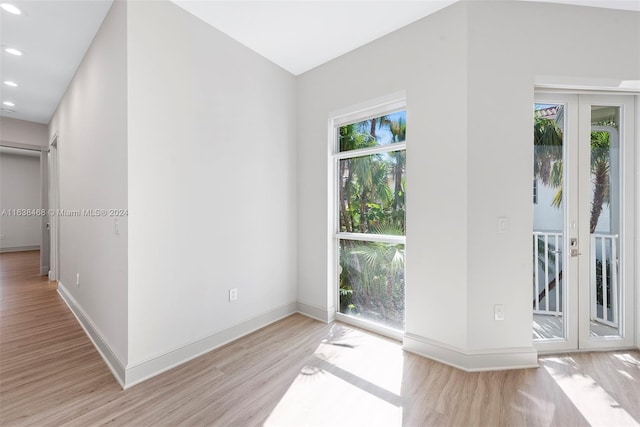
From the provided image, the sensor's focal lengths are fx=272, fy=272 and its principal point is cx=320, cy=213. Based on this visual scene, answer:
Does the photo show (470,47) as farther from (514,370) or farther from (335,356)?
(335,356)

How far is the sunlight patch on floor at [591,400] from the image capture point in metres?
1.59

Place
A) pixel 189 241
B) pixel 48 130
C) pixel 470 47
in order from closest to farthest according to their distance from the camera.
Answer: pixel 470 47
pixel 189 241
pixel 48 130

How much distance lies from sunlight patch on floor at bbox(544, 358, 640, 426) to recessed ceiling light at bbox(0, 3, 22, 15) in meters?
4.88

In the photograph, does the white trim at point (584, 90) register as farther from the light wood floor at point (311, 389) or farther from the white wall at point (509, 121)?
the light wood floor at point (311, 389)

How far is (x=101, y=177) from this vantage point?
229cm

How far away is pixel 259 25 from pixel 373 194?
6.06 feet

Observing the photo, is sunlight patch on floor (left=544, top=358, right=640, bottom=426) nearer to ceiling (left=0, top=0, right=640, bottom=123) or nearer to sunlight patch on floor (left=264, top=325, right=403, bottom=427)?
sunlight patch on floor (left=264, top=325, right=403, bottom=427)

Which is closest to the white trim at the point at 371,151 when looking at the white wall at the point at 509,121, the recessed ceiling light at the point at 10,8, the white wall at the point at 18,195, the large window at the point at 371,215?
the large window at the point at 371,215

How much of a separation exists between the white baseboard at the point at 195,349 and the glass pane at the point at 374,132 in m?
1.98

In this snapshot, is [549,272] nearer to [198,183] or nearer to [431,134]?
[431,134]

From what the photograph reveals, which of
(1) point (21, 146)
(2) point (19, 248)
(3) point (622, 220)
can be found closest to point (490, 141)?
(3) point (622, 220)

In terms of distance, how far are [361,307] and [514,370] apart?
1.34 metres

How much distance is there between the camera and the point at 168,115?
2072 mm

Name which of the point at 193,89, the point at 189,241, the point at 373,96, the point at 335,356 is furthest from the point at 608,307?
the point at 193,89
